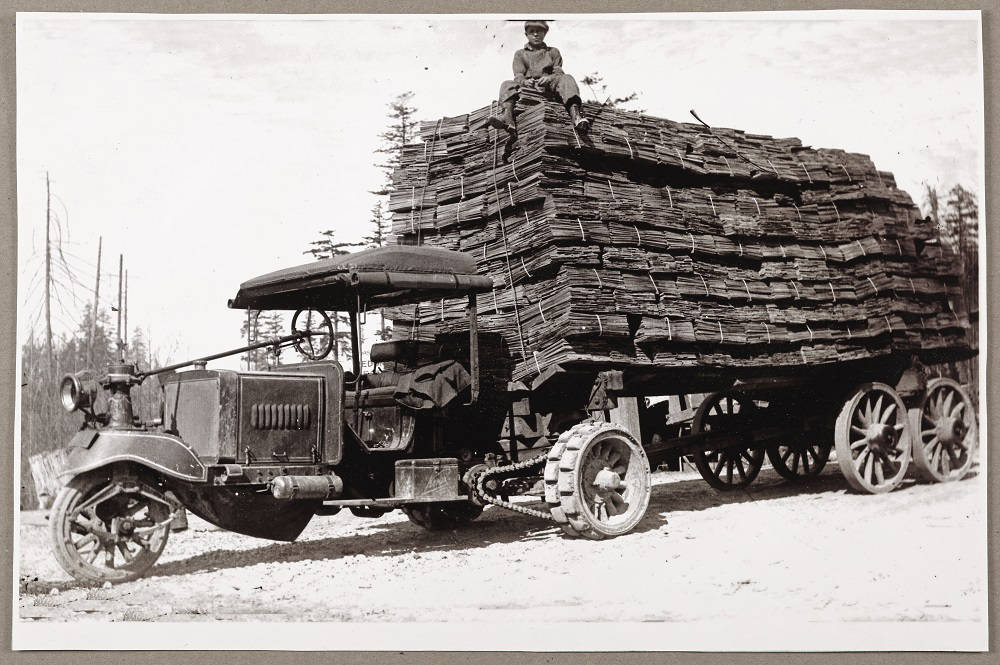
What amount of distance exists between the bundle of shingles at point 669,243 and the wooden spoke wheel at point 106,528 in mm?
3540

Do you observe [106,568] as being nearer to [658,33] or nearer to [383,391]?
[383,391]

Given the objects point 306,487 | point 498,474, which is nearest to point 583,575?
point 498,474

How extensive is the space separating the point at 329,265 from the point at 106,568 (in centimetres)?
288

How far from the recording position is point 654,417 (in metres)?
13.3

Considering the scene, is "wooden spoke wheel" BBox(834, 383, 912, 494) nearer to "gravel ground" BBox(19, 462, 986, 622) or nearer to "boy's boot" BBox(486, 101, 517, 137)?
"gravel ground" BBox(19, 462, 986, 622)

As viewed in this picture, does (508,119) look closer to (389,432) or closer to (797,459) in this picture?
(389,432)

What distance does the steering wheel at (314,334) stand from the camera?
10016 mm

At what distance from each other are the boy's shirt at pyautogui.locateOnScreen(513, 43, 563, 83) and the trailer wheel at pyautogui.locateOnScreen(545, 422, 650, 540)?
3226mm

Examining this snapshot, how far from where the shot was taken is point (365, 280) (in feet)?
30.0

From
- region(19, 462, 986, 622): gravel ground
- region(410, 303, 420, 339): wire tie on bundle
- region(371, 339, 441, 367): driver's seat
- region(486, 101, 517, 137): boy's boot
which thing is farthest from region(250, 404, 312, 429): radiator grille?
region(486, 101, 517, 137): boy's boot

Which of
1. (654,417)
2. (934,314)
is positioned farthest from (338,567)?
(934,314)

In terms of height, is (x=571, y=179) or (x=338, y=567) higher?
(x=571, y=179)

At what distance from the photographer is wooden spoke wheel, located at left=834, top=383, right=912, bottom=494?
1173cm

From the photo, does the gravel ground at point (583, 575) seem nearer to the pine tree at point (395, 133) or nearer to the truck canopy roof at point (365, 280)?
the truck canopy roof at point (365, 280)
